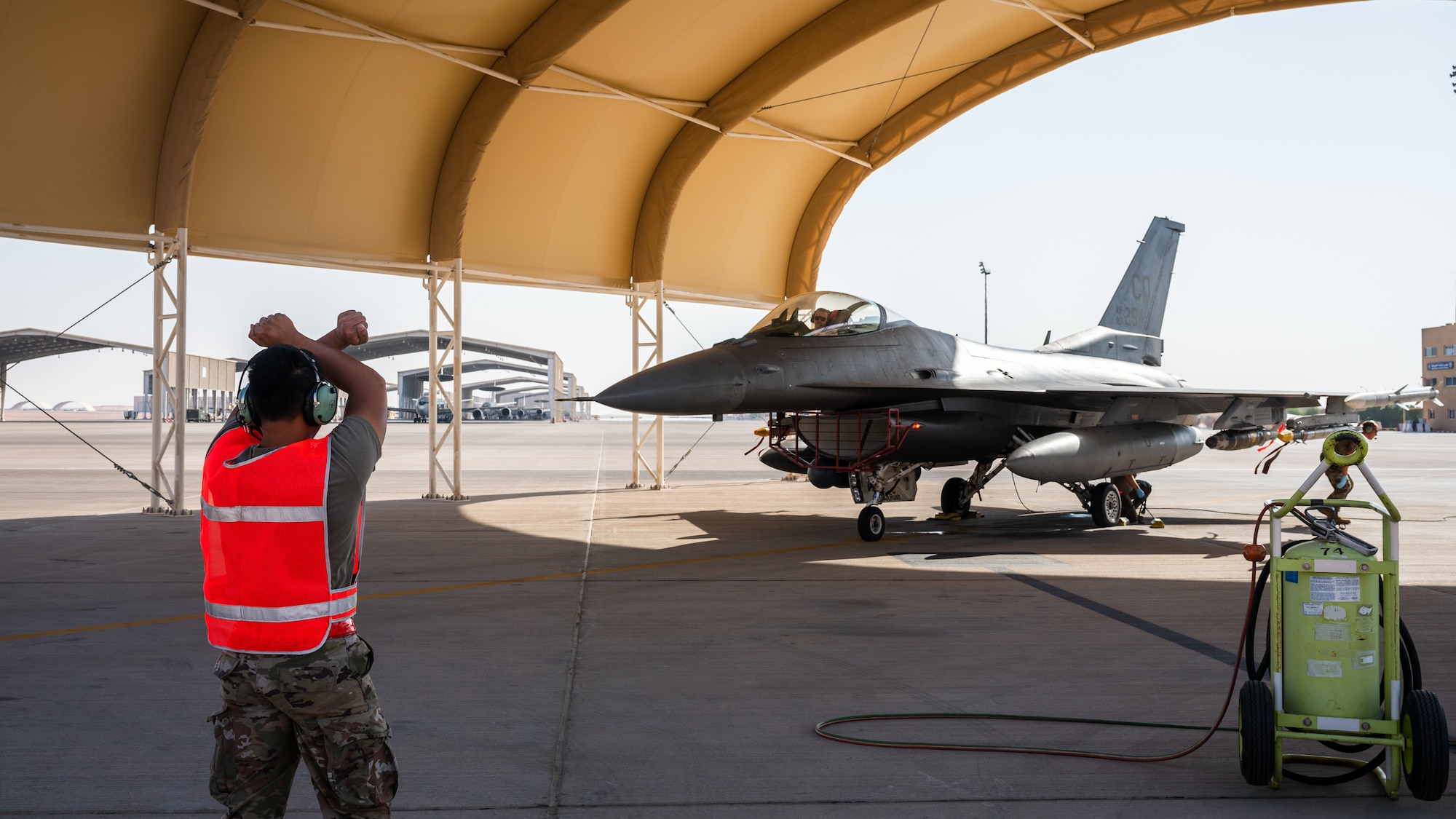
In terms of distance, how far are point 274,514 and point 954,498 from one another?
13.1 meters

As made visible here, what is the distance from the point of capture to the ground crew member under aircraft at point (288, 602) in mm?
2580

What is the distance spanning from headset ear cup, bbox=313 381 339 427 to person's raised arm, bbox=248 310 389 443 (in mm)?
84

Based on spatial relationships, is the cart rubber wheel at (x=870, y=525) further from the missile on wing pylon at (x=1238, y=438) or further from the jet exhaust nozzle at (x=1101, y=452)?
the missile on wing pylon at (x=1238, y=438)

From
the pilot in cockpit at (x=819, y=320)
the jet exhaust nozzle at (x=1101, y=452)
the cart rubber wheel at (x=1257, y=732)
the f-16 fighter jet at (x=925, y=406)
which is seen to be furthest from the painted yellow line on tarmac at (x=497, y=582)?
the cart rubber wheel at (x=1257, y=732)

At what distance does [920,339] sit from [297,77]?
915 cm

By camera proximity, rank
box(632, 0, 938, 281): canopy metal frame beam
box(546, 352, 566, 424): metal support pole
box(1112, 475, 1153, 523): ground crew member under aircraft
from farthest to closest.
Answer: box(546, 352, 566, 424): metal support pole
box(1112, 475, 1153, 523): ground crew member under aircraft
box(632, 0, 938, 281): canopy metal frame beam

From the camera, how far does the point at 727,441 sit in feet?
167

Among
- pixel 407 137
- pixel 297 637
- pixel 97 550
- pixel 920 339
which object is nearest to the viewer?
pixel 297 637

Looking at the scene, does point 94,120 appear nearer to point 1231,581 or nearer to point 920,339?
point 920,339

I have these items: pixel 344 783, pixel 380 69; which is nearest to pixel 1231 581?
pixel 344 783

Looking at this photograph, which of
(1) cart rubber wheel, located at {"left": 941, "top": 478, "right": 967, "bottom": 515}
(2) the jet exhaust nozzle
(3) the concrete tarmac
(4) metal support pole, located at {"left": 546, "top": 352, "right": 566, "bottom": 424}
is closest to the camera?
(3) the concrete tarmac

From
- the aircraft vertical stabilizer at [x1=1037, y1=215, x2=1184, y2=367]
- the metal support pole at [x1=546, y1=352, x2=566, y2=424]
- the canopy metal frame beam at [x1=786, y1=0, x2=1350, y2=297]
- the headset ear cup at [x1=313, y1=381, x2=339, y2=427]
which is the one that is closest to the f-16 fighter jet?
the aircraft vertical stabilizer at [x1=1037, y1=215, x2=1184, y2=367]

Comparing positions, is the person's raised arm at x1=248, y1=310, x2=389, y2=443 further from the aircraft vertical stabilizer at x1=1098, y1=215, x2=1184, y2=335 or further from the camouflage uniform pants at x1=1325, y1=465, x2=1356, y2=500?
the aircraft vertical stabilizer at x1=1098, y1=215, x2=1184, y2=335

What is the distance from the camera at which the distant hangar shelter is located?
40.8 ft
